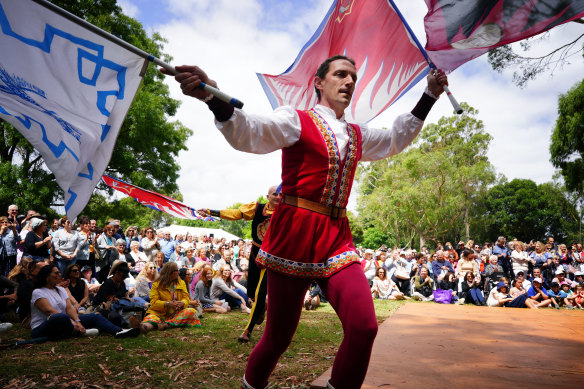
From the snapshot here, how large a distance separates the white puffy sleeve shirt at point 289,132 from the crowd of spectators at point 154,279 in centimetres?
434

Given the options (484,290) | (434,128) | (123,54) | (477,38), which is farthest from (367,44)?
(434,128)

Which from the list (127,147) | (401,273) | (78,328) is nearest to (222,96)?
(78,328)

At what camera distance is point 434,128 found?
1533 inches

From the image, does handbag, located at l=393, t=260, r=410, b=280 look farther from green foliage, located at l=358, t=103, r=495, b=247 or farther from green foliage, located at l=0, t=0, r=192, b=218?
green foliage, located at l=358, t=103, r=495, b=247

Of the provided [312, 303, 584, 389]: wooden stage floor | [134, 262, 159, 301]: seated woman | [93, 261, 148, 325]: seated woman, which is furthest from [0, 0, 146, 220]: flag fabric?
[134, 262, 159, 301]: seated woman

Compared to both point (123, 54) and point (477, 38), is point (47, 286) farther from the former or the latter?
point (477, 38)

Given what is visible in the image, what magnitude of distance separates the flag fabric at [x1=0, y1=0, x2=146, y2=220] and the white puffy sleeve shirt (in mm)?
974

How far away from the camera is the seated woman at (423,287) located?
38.2 feet

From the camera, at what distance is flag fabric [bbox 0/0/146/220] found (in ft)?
7.70

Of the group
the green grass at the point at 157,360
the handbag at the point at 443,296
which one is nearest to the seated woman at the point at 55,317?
the green grass at the point at 157,360

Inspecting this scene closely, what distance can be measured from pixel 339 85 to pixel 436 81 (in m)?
0.68

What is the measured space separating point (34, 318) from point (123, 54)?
4.24 m

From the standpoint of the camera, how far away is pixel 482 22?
8.96 feet

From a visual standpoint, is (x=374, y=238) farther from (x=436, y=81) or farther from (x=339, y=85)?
(x=339, y=85)
